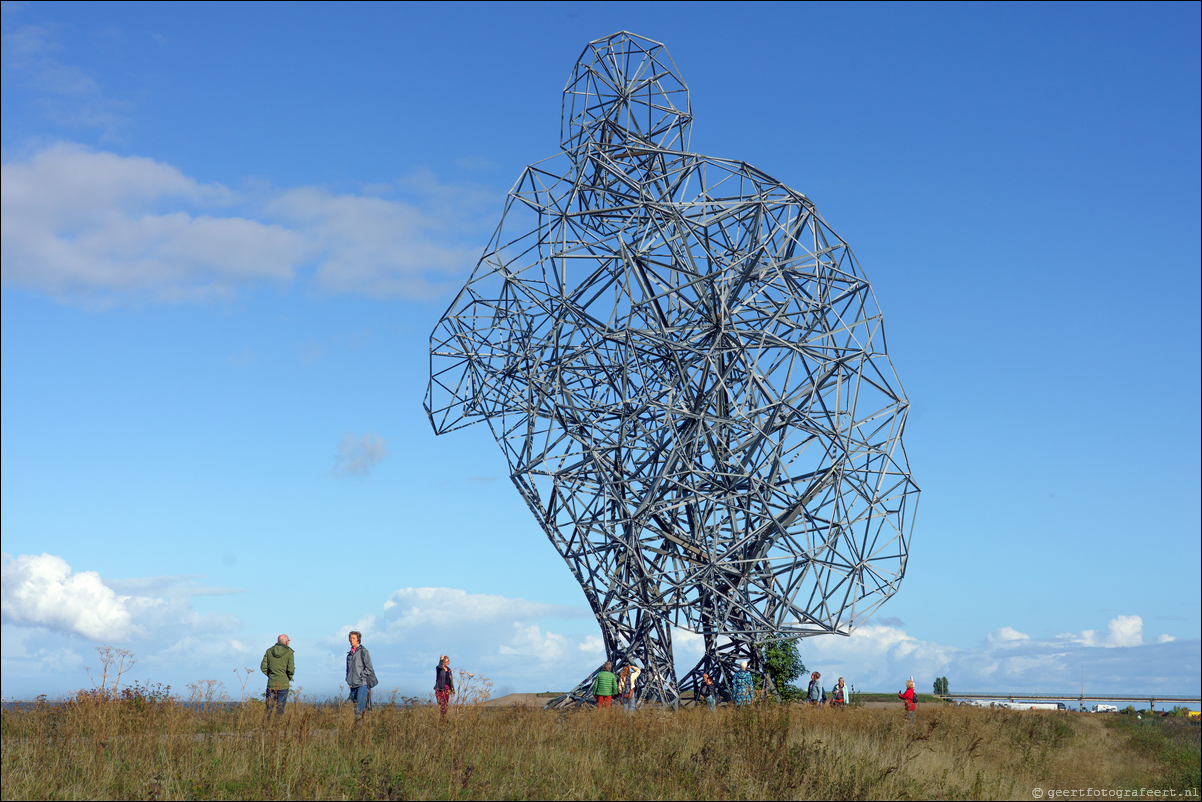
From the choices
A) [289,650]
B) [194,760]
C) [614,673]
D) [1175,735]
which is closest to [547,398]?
[614,673]

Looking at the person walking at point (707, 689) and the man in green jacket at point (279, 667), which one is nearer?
the man in green jacket at point (279, 667)

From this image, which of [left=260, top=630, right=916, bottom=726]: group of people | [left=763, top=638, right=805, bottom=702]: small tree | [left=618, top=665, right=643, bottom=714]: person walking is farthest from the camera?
[left=763, top=638, right=805, bottom=702]: small tree

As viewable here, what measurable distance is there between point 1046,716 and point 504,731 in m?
20.5

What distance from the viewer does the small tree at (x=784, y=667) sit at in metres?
24.6

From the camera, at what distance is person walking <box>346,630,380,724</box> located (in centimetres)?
1497

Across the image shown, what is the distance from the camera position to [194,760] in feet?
33.6

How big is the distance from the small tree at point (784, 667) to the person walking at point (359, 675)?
37.8 ft

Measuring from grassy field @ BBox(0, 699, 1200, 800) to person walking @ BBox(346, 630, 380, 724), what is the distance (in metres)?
1.89

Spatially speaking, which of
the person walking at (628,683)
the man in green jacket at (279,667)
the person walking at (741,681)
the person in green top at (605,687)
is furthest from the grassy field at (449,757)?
the person walking at (741,681)

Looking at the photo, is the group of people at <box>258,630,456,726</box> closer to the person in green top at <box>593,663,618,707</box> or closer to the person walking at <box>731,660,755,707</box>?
the person in green top at <box>593,663,618,707</box>

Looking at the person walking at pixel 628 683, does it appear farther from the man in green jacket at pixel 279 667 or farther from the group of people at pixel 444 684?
the man in green jacket at pixel 279 667

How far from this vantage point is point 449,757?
10836 mm

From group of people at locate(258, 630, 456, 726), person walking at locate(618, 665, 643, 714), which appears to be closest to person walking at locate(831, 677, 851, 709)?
person walking at locate(618, 665, 643, 714)

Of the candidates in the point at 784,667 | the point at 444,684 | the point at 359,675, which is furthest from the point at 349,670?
the point at 784,667
